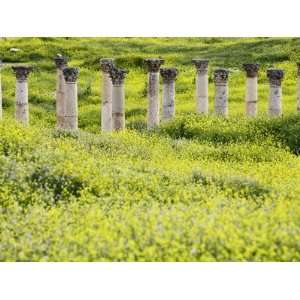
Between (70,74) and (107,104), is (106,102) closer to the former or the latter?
(107,104)

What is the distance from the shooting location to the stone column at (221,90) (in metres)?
35.2

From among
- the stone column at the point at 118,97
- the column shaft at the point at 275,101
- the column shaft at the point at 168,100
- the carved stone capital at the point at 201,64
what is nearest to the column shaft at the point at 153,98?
the column shaft at the point at 168,100

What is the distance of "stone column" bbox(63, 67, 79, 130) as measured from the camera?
32.3 metres

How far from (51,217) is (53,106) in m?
24.8

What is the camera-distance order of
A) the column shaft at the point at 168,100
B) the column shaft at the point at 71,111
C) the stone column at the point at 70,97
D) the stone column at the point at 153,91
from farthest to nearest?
the column shaft at the point at 168,100 → the stone column at the point at 153,91 → the column shaft at the point at 71,111 → the stone column at the point at 70,97

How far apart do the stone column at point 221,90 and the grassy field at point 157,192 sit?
3.35 m

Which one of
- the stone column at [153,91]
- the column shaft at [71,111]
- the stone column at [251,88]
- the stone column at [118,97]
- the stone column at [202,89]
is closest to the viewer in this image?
the column shaft at [71,111]

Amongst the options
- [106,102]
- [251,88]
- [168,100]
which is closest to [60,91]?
[106,102]

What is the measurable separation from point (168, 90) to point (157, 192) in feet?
47.5

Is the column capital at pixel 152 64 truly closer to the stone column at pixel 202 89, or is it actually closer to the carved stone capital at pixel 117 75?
the carved stone capital at pixel 117 75

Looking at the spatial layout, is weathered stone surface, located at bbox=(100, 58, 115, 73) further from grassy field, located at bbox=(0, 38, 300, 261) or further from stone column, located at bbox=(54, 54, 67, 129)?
grassy field, located at bbox=(0, 38, 300, 261)

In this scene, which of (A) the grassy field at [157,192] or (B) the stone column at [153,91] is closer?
(A) the grassy field at [157,192]

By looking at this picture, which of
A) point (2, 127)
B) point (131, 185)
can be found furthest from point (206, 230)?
point (2, 127)

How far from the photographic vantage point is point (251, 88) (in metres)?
35.7
